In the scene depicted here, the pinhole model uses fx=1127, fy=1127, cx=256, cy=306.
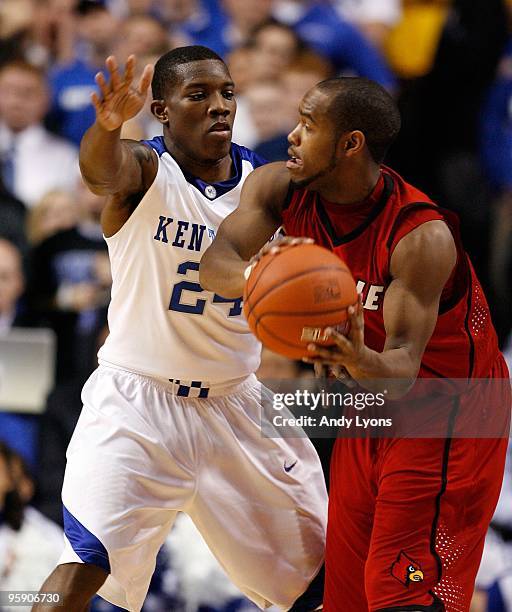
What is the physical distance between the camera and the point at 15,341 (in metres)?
6.38

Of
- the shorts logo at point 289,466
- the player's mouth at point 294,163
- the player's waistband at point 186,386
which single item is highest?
the player's mouth at point 294,163

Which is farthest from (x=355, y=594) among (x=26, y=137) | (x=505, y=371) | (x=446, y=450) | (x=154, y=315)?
(x=26, y=137)

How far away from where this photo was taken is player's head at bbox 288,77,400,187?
12.4ft

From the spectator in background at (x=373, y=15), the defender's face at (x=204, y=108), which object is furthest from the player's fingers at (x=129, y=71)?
the spectator in background at (x=373, y=15)

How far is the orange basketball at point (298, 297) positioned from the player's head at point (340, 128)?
0.44 m

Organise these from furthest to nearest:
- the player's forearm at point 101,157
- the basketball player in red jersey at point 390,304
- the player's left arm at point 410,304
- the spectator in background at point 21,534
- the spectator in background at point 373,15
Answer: the spectator in background at point 373,15 < the spectator in background at point 21,534 < the player's forearm at point 101,157 < the basketball player in red jersey at point 390,304 < the player's left arm at point 410,304

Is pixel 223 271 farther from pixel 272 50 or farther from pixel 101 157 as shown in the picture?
pixel 272 50

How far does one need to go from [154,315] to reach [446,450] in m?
1.19

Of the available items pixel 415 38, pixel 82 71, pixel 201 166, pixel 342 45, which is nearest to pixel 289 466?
pixel 201 166

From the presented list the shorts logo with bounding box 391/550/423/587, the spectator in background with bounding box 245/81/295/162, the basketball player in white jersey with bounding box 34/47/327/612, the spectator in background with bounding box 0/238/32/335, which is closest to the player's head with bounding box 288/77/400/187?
the basketball player in white jersey with bounding box 34/47/327/612

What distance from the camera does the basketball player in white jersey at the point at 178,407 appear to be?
405cm

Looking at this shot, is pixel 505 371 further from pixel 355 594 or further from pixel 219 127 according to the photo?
pixel 219 127

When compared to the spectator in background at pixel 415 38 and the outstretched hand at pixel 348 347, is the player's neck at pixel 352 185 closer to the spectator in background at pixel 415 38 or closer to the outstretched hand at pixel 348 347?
the outstretched hand at pixel 348 347

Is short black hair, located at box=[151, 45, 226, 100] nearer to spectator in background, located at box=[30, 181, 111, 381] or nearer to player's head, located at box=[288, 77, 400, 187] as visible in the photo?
player's head, located at box=[288, 77, 400, 187]
